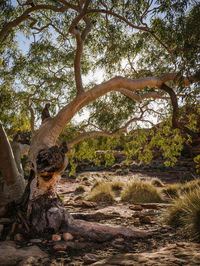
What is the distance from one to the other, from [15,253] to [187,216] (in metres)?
3.14

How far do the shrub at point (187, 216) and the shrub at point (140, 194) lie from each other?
318 centimetres

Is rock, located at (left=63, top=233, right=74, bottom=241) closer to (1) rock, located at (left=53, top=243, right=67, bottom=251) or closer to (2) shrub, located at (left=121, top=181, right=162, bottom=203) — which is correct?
(1) rock, located at (left=53, top=243, right=67, bottom=251)

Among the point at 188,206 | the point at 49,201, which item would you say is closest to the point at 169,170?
the point at 188,206

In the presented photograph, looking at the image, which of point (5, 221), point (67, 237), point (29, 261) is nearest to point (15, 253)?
point (29, 261)

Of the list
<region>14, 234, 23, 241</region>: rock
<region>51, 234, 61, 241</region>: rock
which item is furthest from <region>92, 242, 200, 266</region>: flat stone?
<region>14, 234, 23, 241</region>: rock

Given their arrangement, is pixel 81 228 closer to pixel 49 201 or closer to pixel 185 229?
pixel 49 201

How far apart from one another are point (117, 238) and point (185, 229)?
4.21 ft

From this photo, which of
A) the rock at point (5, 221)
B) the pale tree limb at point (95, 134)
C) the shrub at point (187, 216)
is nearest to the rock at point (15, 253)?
the rock at point (5, 221)

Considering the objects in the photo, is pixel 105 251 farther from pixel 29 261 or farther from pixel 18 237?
pixel 18 237

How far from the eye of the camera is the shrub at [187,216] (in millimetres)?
3505

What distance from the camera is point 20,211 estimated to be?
3.72 m

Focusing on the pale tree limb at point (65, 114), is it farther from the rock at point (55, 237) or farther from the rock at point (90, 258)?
the rock at point (90, 258)

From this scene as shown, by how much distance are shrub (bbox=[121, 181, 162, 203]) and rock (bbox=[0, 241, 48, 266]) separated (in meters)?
5.72

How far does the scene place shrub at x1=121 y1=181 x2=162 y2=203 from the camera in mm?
7855
